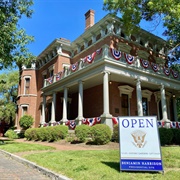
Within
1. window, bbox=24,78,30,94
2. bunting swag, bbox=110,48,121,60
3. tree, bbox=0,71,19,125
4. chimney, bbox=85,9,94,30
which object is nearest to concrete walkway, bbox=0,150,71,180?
bunting swag, bbox=110,48,121,60

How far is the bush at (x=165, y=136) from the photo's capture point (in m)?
13.3

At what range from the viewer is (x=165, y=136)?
528 inches

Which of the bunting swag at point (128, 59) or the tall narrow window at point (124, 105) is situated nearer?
the bunting swag at point (128, 59)

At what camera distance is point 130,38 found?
68.4 ft

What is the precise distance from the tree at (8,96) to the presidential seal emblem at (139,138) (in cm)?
2827

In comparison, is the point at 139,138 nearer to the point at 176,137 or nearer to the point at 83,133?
the point at 83,133

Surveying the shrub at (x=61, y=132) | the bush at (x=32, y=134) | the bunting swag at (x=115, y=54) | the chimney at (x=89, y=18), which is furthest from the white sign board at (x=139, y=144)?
the chimney at (x=89, y=18)

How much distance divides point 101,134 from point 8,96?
25865 millimetres

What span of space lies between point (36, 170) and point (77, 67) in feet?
40.6

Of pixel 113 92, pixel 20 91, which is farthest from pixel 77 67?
pixel 20 91

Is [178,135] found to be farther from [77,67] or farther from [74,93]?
[74,93]

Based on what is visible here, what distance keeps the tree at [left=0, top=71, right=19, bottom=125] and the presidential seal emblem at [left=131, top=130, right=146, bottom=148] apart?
92.7ft

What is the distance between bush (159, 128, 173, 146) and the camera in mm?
13344

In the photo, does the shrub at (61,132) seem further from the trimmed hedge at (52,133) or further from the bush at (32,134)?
the bush at (32,134)
